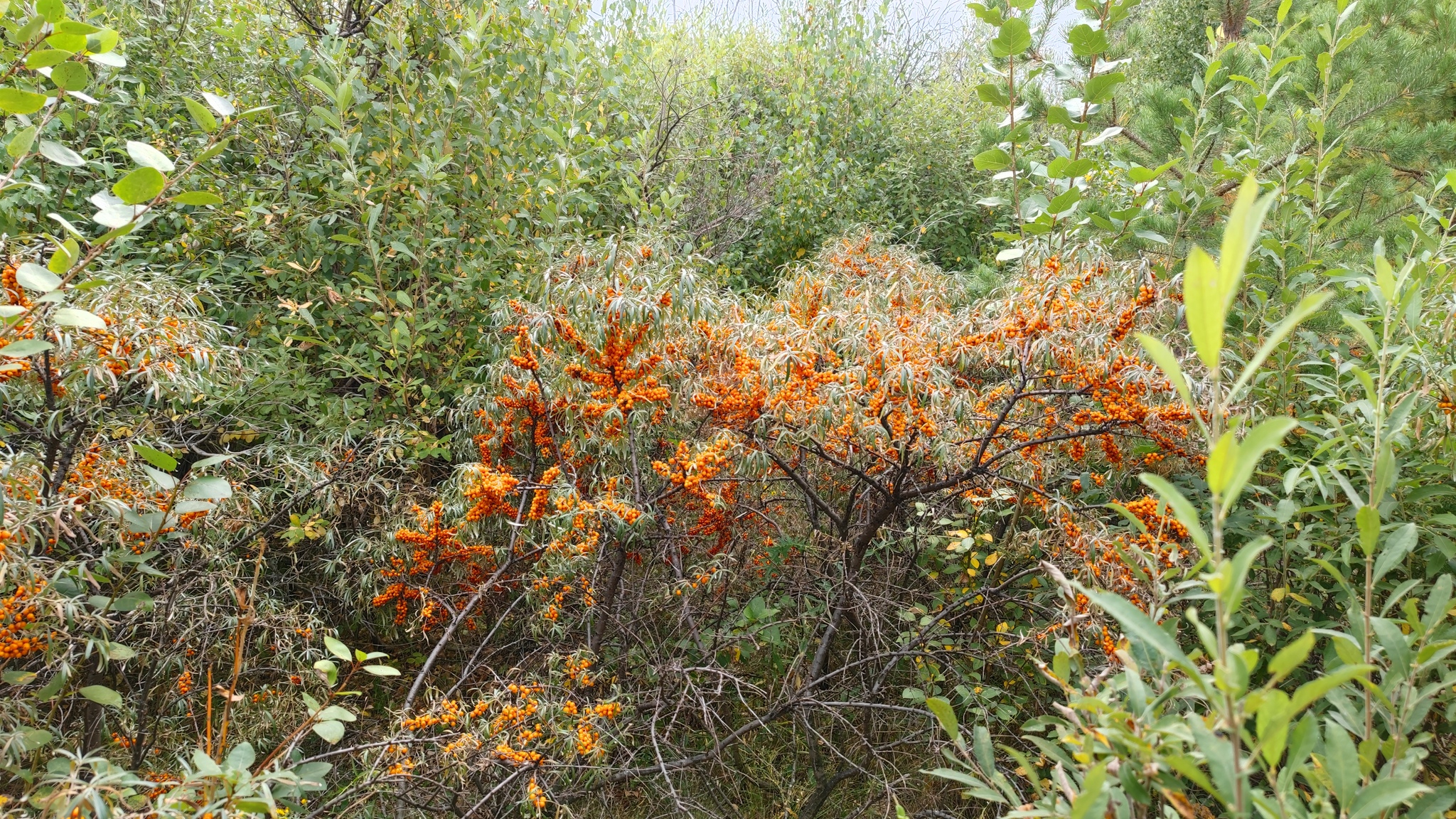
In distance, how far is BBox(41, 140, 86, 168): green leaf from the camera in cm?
104

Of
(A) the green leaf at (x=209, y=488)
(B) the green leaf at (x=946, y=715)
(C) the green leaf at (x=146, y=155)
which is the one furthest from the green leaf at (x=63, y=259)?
(B) the green leaf at (x=946, y=715)

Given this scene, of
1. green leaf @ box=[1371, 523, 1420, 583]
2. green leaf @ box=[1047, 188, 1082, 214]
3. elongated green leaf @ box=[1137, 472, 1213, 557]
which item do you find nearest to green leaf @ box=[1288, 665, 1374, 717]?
elongated green leaf @ box=[1137, 472, 1213, 557]

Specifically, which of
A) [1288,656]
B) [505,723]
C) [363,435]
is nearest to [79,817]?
[505,723]

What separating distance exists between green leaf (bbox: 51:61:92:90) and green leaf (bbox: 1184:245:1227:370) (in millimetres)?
1358

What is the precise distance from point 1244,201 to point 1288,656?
0.31 metres

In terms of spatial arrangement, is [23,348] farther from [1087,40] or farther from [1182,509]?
[1087,40]

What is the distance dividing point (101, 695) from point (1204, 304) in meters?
1.68

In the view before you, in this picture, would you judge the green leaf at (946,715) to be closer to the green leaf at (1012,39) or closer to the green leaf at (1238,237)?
the green leaf at (1238,237)

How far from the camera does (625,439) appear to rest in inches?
93.8

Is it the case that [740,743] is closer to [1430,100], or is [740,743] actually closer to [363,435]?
[363,435]

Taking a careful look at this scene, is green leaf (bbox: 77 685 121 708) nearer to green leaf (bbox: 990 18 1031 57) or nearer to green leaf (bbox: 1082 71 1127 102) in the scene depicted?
green leaf (bbox: 990 18 1031 57)

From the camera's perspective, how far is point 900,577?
2.61m

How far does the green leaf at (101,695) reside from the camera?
1278mm

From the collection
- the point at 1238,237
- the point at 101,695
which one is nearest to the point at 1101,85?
the point at 1238,237
